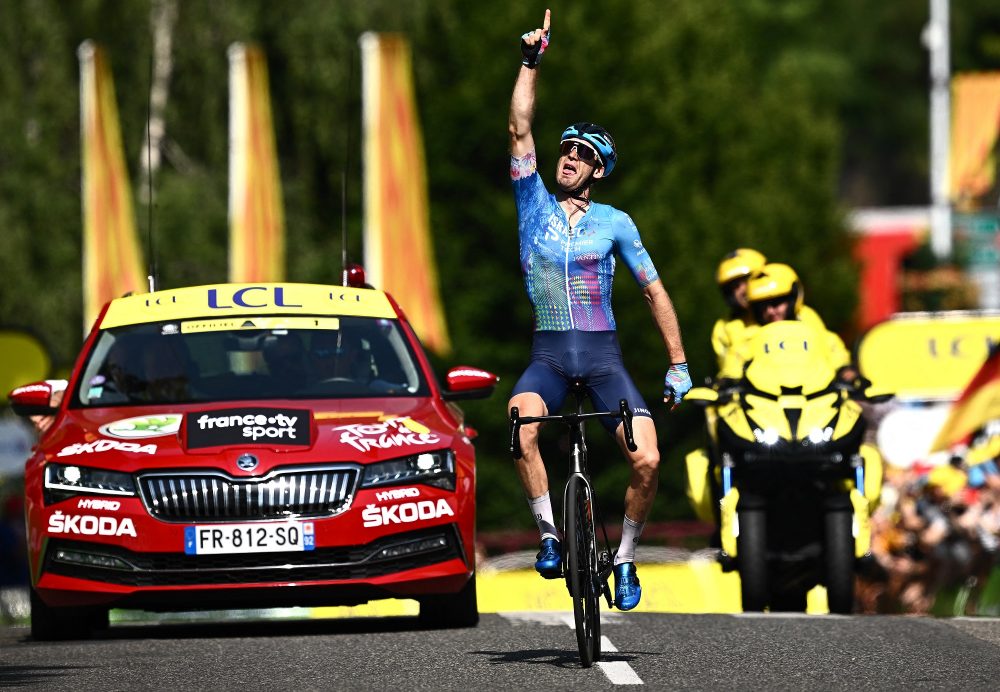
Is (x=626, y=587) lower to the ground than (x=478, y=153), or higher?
lower

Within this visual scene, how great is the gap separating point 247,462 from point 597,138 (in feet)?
7.51

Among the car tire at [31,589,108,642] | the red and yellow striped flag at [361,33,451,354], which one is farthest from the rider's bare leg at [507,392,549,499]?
the red and yellow striped flag at [361,33,451,354]

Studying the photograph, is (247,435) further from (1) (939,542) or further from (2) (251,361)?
(1) (939,542)

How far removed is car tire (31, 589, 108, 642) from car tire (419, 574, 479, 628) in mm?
1482

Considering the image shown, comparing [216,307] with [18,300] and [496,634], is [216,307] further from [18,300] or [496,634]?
[18,300]

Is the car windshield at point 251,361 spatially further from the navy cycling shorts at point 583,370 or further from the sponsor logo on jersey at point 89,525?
the navy cycling shorts at point 583,370

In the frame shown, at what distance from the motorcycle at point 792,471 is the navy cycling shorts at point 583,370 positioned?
321 cm

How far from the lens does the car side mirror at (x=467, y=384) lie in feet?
41.9

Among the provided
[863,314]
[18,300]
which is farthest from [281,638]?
[863,314]

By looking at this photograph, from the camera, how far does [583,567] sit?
33.3 ft

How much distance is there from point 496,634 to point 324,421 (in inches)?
49.8

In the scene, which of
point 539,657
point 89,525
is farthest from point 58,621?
point 539,657

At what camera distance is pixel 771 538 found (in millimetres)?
14211

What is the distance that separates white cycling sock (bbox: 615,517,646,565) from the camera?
1054cm
